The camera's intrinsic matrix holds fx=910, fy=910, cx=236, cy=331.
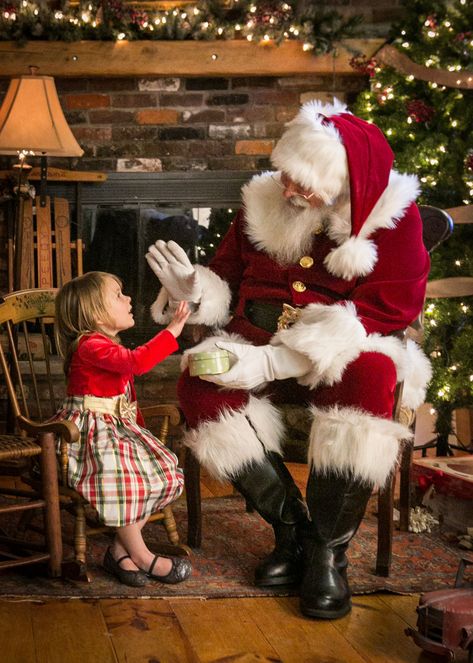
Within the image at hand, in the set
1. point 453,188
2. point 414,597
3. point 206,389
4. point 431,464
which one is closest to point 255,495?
point 206,389

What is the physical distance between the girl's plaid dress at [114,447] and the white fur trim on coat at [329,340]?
36 centimetres

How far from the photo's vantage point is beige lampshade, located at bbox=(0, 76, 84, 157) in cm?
363

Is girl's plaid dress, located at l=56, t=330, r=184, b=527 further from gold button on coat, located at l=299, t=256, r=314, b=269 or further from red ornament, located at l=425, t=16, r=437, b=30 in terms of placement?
red ornament, located at l=425, t=16, r=437, b=30

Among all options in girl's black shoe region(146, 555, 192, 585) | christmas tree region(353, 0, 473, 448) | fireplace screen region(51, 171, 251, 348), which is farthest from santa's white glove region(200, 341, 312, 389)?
fireplace screen region(51, 171, 251, 348)

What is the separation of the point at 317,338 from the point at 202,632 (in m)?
0.76

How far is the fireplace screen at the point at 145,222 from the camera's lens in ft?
14.3

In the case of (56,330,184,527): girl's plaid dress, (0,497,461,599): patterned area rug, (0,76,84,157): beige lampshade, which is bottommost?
(0,497,461,599): patterned area rug

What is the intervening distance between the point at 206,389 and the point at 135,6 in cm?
237

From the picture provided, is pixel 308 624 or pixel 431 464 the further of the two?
pixel 431 464

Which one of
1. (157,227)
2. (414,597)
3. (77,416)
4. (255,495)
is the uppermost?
(157,227)

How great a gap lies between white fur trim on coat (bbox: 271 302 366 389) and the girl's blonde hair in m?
0.51

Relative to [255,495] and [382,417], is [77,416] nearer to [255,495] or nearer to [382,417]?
[255,495]

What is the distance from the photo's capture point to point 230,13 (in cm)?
421

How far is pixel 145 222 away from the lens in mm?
4406
